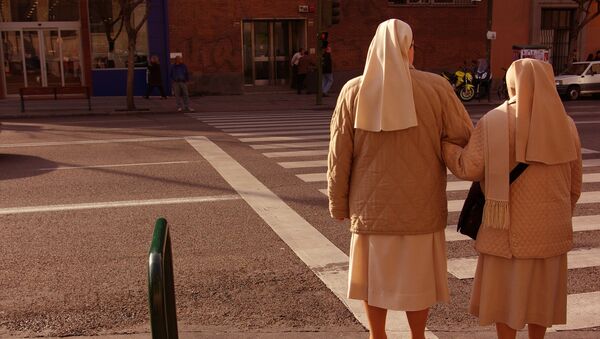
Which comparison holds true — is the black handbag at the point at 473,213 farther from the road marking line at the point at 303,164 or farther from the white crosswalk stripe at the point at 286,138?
the white crosswalk stripe at the point at 286,138

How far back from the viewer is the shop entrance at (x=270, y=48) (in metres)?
28.3

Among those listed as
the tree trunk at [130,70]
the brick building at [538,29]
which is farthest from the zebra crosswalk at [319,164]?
the brick building at [538,29]

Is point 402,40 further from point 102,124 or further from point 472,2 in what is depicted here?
Result: point 472,2

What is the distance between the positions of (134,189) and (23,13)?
20.3m

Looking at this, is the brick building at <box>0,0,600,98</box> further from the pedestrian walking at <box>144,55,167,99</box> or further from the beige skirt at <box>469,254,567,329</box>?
the beige skirt at <box>469,254,567,329</box>

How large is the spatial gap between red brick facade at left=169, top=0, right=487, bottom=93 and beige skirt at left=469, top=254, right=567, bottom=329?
24779 millimetres

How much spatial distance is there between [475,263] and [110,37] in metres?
23.6

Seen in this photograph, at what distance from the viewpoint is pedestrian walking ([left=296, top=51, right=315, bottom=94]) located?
26953mm

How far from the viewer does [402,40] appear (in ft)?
10.5

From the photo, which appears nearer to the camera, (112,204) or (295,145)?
(112,204)

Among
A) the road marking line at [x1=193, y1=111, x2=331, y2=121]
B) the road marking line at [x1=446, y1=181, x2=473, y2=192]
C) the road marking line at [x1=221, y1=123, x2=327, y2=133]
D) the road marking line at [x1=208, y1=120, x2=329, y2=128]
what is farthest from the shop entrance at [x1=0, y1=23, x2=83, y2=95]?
the road marking line at [x1=446, y1=181, x2=473, y2=192]

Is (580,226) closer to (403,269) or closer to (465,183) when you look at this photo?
(465,183)

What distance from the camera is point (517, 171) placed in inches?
132

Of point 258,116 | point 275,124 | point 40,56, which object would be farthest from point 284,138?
point 40,56
